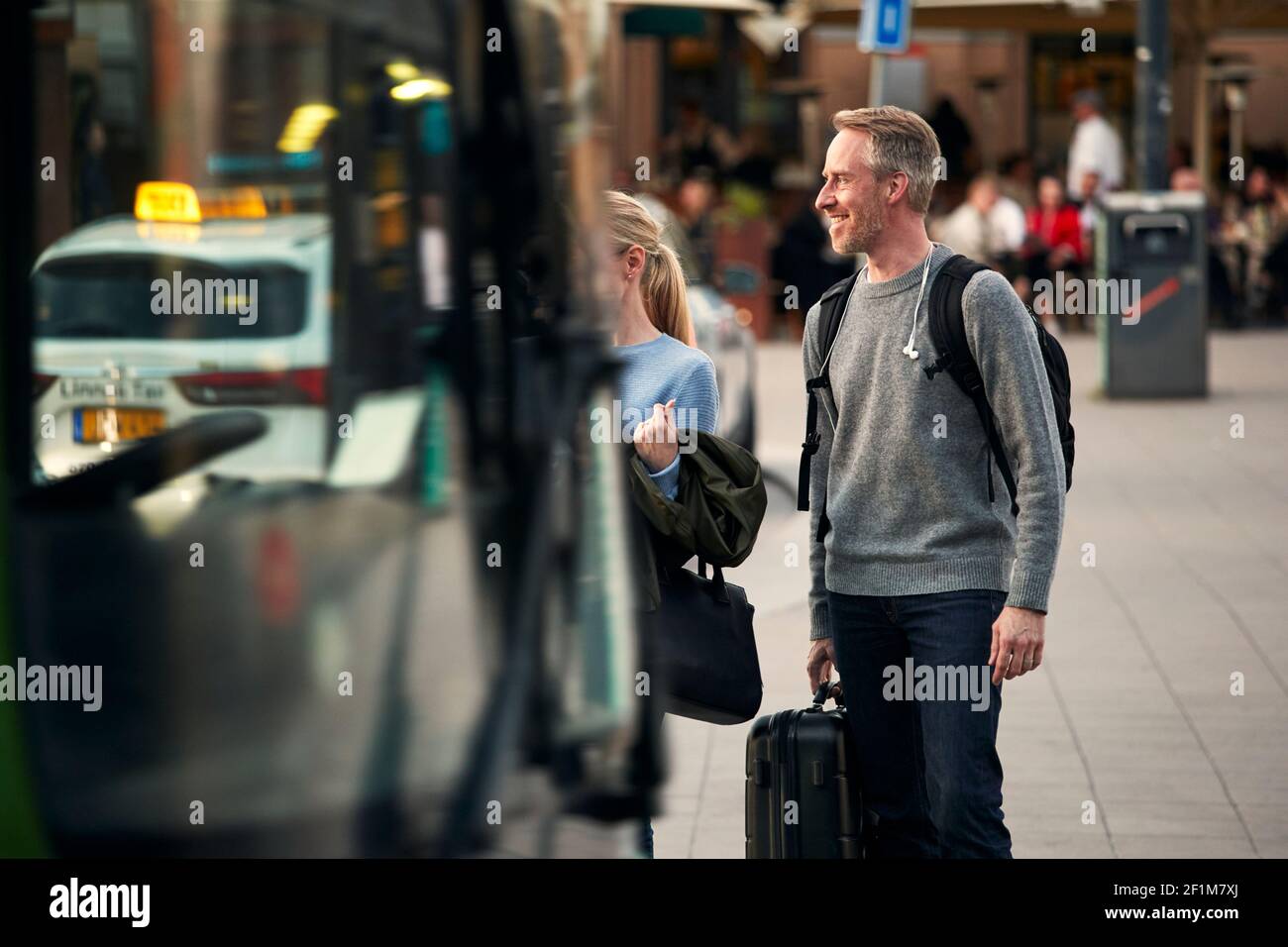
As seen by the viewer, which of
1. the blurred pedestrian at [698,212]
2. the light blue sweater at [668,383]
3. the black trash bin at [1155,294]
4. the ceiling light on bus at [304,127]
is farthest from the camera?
the blurred pedestrian at [698,212]

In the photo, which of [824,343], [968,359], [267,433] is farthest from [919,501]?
[267,433]

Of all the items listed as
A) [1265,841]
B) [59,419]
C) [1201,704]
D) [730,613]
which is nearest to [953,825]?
[730,613]

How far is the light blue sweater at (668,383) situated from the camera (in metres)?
3.72

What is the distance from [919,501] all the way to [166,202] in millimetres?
1721

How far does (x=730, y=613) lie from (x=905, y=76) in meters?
26.7

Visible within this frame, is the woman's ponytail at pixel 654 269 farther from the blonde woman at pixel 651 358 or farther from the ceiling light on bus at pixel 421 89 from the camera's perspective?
the ceiling light on bus at pixel 421 89

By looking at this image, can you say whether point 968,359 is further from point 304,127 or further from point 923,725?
point 304,127

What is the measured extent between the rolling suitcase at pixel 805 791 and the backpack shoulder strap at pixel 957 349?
1.86 feet

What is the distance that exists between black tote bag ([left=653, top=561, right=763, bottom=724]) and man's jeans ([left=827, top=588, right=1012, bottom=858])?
8.1 inches

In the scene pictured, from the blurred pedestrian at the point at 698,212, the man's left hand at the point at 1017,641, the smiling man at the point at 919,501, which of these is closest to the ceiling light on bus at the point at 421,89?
the smiling man at the point at 919,501

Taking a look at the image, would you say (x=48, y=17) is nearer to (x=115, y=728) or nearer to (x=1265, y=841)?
(x=115, y=728)

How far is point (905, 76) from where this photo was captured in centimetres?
2941

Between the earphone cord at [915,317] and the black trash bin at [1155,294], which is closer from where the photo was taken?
the earphone cord at [915,317]
